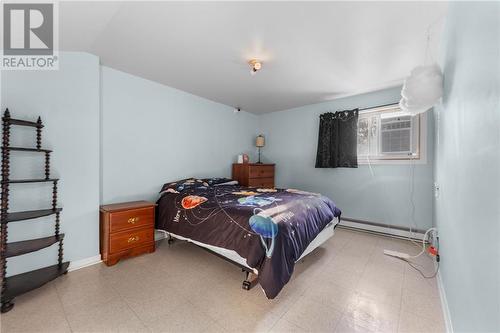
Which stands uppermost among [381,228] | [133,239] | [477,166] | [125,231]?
[477,166]

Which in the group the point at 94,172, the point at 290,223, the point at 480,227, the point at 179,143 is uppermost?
the point at 179,143

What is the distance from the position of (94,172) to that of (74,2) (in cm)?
163

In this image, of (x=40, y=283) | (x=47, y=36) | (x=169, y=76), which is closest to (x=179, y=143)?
(x=169, y=76)

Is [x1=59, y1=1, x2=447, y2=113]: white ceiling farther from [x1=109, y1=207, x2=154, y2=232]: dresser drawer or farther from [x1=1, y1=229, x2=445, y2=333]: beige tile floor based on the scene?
[x1=1, y1=229, x2=445, y2=333]: beige tile floor

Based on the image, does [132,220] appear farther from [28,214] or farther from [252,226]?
[252,226]

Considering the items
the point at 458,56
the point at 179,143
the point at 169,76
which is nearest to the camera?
the point at 458,56

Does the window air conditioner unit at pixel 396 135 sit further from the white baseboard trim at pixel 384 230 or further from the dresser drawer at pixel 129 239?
the dresser drawer at pixel 129 239

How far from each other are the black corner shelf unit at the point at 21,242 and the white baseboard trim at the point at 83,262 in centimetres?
12

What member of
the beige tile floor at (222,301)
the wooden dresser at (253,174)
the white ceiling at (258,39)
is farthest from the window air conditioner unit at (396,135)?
the wooden dresser at (253,174)

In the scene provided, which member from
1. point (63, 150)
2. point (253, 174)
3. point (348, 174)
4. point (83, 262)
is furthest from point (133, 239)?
point (348, 174)

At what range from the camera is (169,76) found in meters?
2.82

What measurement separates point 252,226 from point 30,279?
6.69ft

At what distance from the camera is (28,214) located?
1790 millimetres

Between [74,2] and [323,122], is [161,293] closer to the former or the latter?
[74,2]
